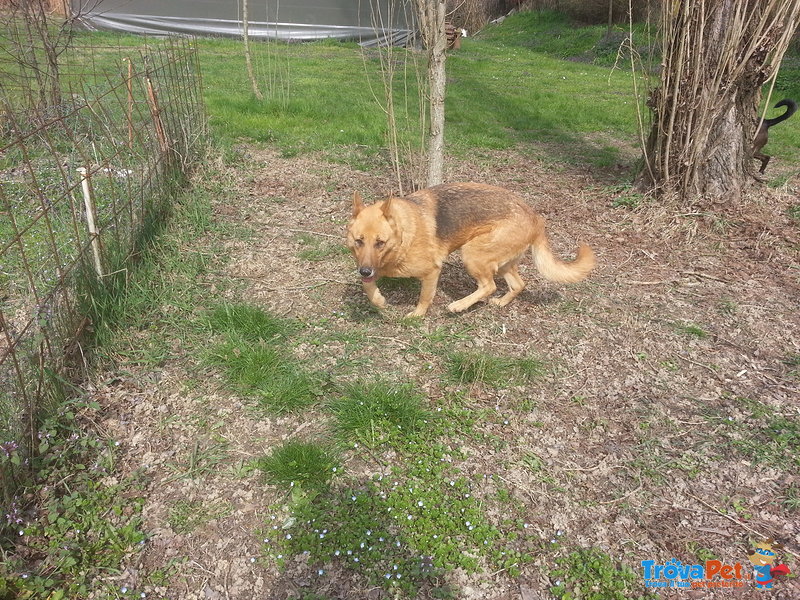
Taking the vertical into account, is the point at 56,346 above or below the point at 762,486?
above

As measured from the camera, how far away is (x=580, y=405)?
3.56 m

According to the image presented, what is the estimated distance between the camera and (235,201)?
643 centimetres

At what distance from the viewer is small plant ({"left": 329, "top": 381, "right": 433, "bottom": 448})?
3.21 metres

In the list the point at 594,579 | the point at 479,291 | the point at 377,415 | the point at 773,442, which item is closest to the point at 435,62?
the point at 479,291

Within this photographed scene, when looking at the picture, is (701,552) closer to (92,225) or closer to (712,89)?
(92,225)

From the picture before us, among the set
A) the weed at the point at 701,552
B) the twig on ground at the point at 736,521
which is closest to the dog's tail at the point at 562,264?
the twig on ground at the point at 736,521

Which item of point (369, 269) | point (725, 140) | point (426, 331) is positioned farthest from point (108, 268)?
point (725, 140)

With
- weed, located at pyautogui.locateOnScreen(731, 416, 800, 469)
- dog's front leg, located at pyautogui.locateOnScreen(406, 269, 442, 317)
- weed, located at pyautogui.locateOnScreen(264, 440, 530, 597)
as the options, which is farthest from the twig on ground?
dog's front leg, located at pyautogui.locateOnScreen(406, 269, 442, 317)

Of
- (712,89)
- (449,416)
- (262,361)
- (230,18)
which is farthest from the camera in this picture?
(230,18)

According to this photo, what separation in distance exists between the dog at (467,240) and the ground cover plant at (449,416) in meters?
0.39

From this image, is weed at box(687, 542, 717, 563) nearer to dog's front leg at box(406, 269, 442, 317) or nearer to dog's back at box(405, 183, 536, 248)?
dog's front leg at box(406, 269, 442, 317)

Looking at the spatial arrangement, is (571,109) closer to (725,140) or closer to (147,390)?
(725,140)

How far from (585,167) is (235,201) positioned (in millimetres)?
5494

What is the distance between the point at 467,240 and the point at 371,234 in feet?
3.36
